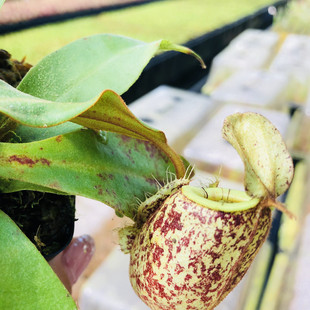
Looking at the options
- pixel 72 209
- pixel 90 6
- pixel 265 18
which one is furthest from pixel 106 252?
pixel 265 18

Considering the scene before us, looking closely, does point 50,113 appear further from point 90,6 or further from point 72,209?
point 90,6

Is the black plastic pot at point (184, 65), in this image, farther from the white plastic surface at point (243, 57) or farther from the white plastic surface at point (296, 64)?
the white plastic surface at point (296, 64)

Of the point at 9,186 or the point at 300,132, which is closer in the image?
the point at 9,186

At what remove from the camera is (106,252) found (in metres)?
0.90

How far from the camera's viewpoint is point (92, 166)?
0.34m

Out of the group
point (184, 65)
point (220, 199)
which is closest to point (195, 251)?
point (220, 199)

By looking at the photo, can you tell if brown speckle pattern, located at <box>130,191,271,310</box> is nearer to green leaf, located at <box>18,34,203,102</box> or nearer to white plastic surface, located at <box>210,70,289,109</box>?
green leaf, located at <box>18,34,203,102</box>

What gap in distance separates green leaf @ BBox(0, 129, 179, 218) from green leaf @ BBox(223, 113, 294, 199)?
0.08 m

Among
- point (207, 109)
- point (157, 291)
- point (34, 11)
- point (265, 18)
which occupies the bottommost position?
point (265, 18)

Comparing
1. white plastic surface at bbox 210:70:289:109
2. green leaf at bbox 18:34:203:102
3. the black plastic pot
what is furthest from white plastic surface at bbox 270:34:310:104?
green leaf at bbox 18:34:203:102

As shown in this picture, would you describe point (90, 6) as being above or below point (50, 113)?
below

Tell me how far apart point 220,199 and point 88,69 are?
0.66 feet

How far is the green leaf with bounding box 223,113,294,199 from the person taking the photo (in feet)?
1.04

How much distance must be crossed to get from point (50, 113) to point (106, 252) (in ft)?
2.31
